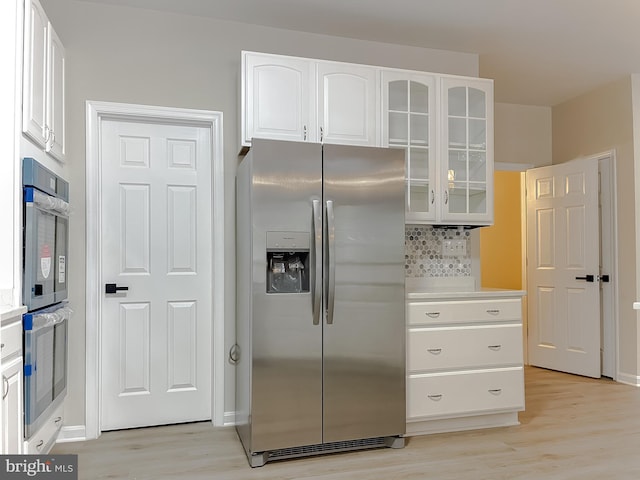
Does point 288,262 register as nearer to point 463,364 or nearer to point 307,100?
point 307,100

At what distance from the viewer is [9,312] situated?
199cm

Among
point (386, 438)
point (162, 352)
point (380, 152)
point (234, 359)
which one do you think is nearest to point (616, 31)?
point (380, 152)

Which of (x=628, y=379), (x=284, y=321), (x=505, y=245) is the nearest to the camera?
(x=284, y=321)

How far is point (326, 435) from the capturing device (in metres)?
2.84

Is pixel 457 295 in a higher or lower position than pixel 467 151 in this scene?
lower

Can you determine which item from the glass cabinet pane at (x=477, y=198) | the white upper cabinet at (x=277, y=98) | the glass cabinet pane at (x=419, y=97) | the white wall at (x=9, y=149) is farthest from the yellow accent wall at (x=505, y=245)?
the white wall at (x=9, y=149)

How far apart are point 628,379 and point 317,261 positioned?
3.46 metres

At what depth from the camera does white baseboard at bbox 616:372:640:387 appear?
175 inches

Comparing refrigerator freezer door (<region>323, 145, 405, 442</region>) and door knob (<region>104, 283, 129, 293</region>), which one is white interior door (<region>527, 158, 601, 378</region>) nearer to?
refrigerator freezer door (<region>323, 145, 405, 442</region>)

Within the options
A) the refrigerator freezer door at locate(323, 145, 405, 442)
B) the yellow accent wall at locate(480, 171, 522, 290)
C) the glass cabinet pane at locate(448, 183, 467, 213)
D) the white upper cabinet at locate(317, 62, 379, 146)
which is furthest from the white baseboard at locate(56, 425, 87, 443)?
the yellow accent wall at locate(480, 171, 522, 290)

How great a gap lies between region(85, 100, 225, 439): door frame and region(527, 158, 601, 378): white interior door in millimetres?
3553

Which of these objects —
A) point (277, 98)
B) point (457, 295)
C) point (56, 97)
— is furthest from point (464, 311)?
point (56, 97)

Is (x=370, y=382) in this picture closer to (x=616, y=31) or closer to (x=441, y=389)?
(x=441, y=389)

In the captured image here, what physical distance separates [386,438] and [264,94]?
2.24 m
